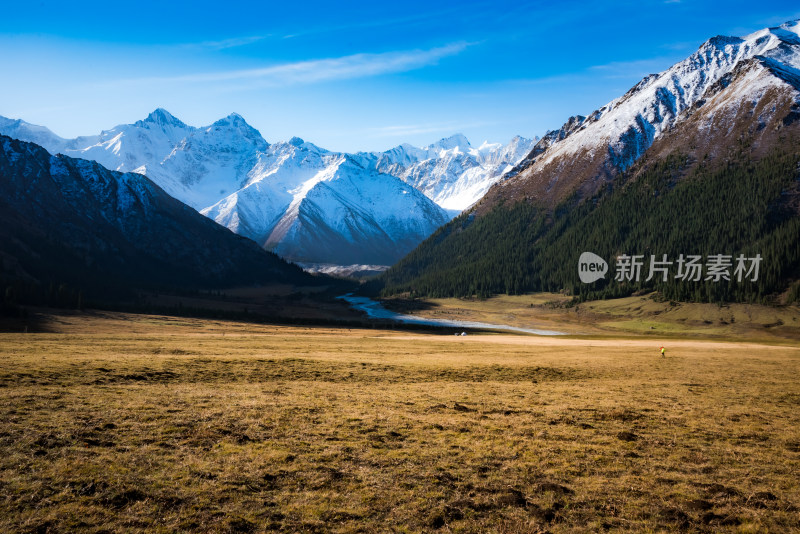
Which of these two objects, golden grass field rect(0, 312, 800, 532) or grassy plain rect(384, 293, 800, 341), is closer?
golden grass field rect(0, 312, 800, 532)

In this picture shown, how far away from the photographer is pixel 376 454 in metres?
17.2

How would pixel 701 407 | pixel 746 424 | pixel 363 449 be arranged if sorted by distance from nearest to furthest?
pixel 363 449 → pixel 746 424 → pixel 701 407

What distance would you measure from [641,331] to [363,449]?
493 ft

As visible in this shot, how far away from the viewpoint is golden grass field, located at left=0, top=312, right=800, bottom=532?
1232 cm

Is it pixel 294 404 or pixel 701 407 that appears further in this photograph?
pixel 701 407

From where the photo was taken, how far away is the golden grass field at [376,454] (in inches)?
485

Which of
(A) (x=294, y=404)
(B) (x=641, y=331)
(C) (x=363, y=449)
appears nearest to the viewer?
(C) (x=363, y=449)

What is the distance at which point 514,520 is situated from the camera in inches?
485

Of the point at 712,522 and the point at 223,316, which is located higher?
the point at 712,522

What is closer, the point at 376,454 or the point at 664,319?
the point at 376,454

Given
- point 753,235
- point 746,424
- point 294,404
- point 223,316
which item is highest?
point 753,235

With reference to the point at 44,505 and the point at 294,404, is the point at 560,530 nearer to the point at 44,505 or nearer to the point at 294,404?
the point at 44,505

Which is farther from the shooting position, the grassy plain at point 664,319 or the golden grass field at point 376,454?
the grassy plain at point 664,319

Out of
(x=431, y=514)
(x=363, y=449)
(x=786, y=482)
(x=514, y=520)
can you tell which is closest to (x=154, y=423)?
(x=363, y=449)
